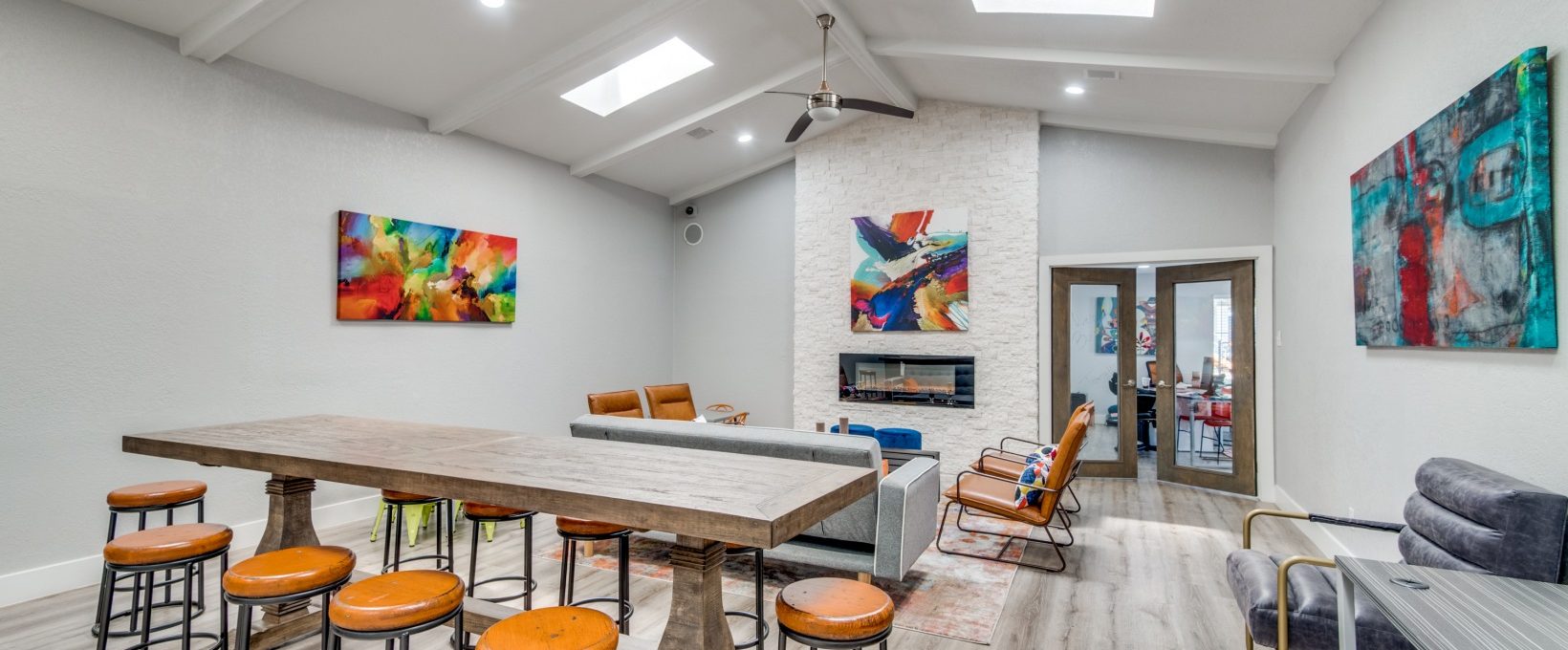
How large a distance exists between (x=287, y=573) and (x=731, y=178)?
607 cm

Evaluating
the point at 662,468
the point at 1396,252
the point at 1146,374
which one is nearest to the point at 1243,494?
the point at 1146,374

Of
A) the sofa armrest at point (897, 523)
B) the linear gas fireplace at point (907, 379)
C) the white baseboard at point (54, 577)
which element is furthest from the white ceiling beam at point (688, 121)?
the white baseboard at point (54, 577)

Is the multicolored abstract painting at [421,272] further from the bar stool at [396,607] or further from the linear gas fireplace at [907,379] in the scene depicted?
the bar stool at [396,607]

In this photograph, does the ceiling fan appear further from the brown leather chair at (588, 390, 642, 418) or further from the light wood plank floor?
the light wood plank floor

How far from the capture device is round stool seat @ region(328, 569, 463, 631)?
5.92ft

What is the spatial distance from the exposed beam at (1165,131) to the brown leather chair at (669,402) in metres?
4.15

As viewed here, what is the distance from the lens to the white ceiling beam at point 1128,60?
4035 mm

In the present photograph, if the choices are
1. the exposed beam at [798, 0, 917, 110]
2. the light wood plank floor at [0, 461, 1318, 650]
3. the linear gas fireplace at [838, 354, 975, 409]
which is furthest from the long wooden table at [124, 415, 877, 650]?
the linear gas fireplace at [838, 354, 975, 409]

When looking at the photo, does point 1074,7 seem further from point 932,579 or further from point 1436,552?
point 932,579

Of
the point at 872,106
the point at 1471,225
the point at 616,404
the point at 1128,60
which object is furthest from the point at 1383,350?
the point at 616,404

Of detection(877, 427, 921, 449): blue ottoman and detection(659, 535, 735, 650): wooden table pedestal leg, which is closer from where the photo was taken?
detection(659, 535, 735, 650): wooden table pedestal leg

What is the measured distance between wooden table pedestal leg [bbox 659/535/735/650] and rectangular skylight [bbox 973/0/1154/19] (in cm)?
376

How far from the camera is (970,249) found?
6367 millimetres

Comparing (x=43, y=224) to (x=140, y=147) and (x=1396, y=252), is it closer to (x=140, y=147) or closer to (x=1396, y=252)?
(x=140, y=147)
